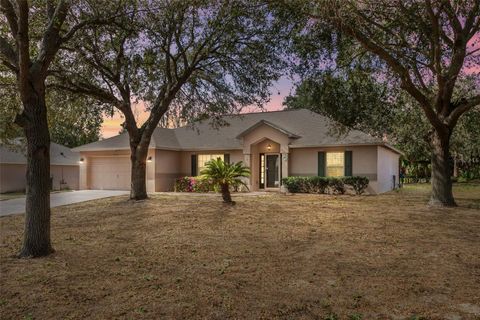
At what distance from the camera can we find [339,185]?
62.0ft

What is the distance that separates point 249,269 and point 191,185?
16.7 metres

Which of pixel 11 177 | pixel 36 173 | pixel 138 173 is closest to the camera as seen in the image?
pixel 36 173

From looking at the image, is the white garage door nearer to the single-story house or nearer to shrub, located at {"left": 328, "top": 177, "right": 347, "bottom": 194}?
the single-story house

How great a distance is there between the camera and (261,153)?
22.1 m

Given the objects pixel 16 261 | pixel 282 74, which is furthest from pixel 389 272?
pixel 282 74

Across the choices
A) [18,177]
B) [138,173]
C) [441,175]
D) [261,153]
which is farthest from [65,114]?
[441,175]

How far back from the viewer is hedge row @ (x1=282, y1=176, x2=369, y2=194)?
18719mm

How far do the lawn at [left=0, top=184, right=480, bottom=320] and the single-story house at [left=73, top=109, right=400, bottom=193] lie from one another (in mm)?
8722

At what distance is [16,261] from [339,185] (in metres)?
15.4

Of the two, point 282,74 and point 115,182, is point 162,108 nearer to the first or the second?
point 282,74

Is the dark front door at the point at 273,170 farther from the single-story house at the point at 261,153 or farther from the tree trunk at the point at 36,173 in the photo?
the tree trunk at the point at 36,173

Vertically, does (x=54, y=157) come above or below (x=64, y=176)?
above

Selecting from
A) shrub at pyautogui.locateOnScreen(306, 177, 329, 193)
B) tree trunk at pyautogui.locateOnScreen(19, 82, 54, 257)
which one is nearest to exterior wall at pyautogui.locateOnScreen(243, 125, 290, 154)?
shrub at pyautogui.locateOnScreen(306, 177, 329, 193)

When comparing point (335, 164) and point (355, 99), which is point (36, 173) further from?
point (335, 164)
